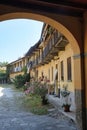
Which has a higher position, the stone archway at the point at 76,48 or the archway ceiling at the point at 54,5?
the archway ceiling at the point at 54,5

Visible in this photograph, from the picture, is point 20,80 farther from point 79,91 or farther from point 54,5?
point 54,5

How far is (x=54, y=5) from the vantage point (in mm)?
5832

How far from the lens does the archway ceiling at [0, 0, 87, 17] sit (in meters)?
5.58

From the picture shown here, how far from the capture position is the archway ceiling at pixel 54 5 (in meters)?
5.58

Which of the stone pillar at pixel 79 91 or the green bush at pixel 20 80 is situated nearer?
the stone pillar at pixel 79 91

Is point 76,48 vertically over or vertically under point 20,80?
over

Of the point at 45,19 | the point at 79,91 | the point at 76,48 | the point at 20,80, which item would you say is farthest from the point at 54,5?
the point at 20,80

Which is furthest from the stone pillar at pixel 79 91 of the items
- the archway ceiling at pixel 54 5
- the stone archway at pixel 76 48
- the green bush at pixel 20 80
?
the green bush at pixel 20 80

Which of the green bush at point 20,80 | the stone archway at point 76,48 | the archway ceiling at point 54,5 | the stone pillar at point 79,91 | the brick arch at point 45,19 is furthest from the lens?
the green bush at point 20,80

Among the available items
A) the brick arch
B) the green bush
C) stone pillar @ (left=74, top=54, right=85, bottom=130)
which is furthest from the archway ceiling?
the green bush

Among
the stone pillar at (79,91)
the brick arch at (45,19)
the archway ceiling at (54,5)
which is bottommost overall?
the stone pillar at (79,91)

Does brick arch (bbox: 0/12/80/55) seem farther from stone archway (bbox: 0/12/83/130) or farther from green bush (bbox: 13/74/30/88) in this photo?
green bush (bbox: 13/74/30/88)

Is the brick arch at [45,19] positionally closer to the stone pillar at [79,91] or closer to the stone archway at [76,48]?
the stone archway at [76,48]

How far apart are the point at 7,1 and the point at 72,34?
74.2 inches
